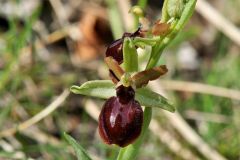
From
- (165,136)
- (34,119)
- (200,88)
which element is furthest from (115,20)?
(34,119)

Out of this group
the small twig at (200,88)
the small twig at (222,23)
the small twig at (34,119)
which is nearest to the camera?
the small twig at (34,119)

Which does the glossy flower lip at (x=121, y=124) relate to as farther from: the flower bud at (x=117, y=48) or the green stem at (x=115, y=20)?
the green stem at (x=115, y=20)

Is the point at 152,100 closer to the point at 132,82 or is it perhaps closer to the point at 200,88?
the point at 132,82

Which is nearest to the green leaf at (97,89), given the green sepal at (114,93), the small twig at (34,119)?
the green sepal at (114,93)

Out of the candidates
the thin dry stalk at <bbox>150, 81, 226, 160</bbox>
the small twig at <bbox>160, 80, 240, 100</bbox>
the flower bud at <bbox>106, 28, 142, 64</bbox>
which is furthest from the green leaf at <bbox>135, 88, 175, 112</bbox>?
the small twig at <bbox>160, 80, 240, 100</bbox>

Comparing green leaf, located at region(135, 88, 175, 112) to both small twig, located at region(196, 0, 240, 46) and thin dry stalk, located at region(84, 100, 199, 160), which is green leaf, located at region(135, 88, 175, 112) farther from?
small twig, located at region(196, 0, 240, 46)

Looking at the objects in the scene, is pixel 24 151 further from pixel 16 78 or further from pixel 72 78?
pixel 72 78
